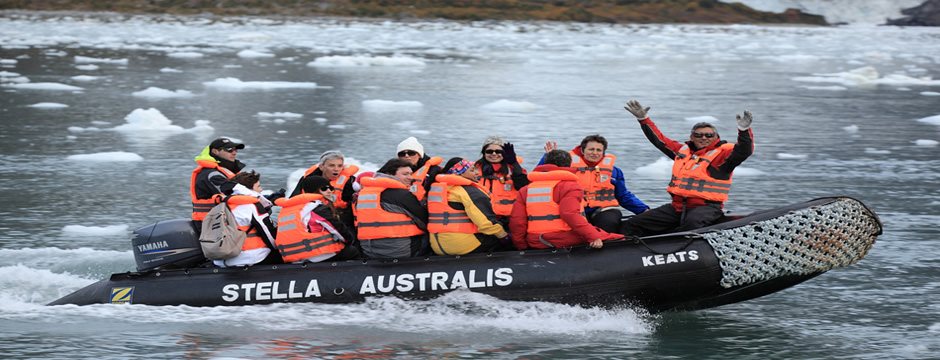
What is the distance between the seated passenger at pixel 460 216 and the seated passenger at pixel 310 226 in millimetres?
662

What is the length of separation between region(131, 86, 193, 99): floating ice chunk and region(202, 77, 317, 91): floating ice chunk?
41.3 inches

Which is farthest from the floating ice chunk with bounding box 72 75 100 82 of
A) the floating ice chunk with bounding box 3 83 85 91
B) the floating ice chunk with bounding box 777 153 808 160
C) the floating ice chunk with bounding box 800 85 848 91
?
the floating ice chunk with bounding box 777 153 808 160

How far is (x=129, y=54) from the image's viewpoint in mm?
28844


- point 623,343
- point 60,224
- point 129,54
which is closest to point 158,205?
point 60,224

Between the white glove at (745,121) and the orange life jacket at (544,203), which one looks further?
the white glove at (745,121)

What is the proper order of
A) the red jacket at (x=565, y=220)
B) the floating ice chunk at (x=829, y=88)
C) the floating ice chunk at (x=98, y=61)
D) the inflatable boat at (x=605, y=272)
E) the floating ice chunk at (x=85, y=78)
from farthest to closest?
the floating ice chunk at (x=98, y=61)
the floating ice chunk at (x=85, y=78)
the floating ice chunk at (x=829, y=88)
the inflatable boat at (x=605, y=272)
the red jacket at (x=565, y=220)

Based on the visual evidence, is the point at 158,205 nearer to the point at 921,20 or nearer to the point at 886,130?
the point at 886,130

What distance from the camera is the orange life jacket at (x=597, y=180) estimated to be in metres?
7.99

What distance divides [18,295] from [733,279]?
487 centimetres

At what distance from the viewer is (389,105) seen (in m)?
18.7

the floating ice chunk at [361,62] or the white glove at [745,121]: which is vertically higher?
the floating ice chunk at [361,62]

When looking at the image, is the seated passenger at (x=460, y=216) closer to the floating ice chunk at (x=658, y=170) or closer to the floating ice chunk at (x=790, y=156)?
the floating ice chunk at (x=658, y=170)

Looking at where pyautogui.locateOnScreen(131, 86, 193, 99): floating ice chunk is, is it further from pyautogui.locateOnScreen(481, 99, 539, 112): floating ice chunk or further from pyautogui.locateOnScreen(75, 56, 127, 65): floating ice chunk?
pyautogui.locateOnScreen(75, 56, 127, 65): floating ice chunk

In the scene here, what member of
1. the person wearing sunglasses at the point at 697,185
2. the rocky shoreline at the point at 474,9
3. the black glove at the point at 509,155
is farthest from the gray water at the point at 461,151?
the rocky shoreline at the point at 474,9
